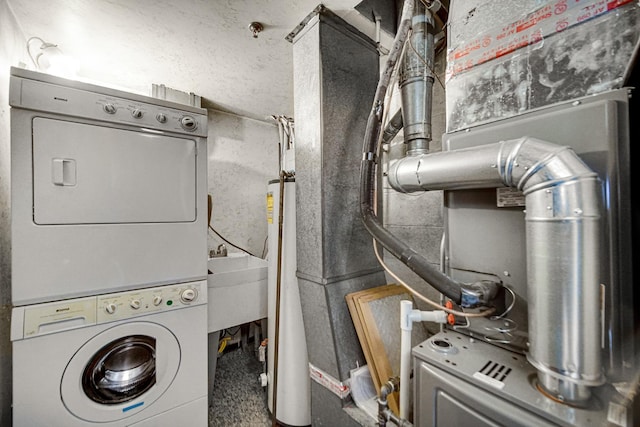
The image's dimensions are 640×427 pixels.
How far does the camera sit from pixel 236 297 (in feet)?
6.02

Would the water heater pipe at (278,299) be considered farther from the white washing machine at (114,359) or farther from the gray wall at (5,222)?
the gray wall at (5,222)

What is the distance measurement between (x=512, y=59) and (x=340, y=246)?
3.37 ft

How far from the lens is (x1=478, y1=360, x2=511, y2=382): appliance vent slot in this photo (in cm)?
73

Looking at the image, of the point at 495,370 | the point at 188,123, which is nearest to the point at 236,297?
the point at 188,123

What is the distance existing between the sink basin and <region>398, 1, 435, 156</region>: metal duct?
4.65 ft

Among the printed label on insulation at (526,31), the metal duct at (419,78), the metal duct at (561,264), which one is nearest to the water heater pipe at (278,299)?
the metal duct at (419,78)

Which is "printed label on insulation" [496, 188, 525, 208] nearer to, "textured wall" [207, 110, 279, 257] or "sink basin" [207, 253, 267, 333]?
"sink basin" [207, 253, 267, 333]

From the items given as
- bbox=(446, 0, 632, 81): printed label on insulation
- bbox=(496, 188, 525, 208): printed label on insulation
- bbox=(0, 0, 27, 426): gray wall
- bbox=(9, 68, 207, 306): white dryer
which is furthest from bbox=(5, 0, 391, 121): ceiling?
bbox=(496, 188, 525, 208): printed label on insulation

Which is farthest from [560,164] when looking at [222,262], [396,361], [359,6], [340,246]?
[222,262]

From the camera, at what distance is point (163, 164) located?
140 cm

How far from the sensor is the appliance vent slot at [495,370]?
0.73 meters

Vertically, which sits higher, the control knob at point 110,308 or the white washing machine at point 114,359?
the control knob at point 110,308

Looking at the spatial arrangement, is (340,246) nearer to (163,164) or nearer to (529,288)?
(529,288)

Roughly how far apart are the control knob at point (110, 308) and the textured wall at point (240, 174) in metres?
1.41
